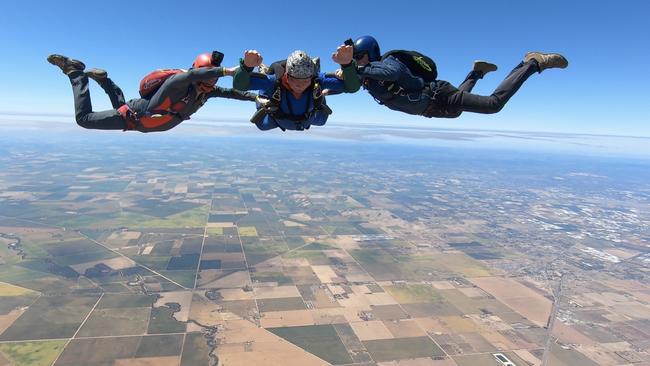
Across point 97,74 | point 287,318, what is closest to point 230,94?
point 97,74

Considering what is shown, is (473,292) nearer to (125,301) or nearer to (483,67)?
(125,301)

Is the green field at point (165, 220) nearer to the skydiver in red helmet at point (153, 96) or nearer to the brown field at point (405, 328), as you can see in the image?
the brown field at point (405, 328)

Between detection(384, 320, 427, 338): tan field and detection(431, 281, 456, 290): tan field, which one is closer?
detection(384, 320, 427, 338): tan field

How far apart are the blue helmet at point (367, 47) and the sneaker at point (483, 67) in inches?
92.1

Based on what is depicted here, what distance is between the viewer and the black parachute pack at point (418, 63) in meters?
6.95

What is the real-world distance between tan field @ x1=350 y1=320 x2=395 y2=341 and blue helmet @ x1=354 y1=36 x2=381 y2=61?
107 ft

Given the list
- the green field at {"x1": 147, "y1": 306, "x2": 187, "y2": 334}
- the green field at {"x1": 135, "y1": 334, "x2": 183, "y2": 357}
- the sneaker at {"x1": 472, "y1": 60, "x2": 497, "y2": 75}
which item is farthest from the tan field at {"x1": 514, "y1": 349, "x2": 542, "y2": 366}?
the sneaker at {"x1": 472, "y1": 60, "x2": 497, "y2": 75}

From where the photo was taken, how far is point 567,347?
35938 millimetres

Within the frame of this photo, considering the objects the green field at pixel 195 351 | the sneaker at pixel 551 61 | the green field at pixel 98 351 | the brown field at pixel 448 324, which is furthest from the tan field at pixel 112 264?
the sneaker at pixel 551 61

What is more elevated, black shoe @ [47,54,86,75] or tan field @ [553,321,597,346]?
black shoe @ [47,54,86,75]

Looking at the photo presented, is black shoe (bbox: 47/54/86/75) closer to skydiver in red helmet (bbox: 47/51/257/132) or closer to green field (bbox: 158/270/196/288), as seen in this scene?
skydiver in red helmet (bbox: 47/51/257/132)

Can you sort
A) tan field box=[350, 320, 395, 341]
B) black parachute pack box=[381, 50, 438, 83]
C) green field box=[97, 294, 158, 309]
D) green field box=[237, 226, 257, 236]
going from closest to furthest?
1. black parachute pack box=[381, 50, 438, 83]
2. tan field box=[350, 320, 395, 341]
3. green field box=[97, 294, 158, 309]
4. green field box=[237, 226, 257, 236]

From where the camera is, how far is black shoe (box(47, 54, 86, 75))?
300 inches

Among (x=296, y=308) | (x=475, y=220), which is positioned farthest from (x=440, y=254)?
(x=475, y=220)
